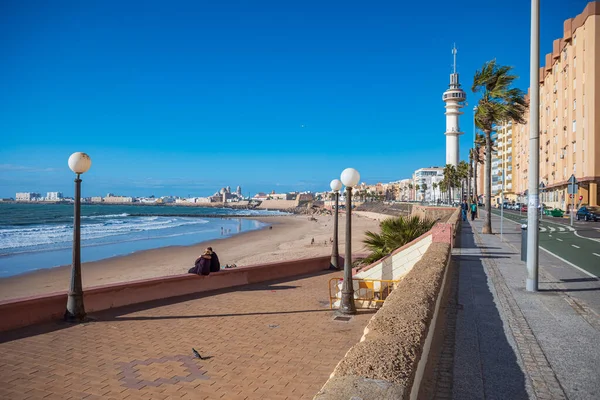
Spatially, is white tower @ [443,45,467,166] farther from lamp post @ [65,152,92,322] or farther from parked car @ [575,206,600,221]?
lamp post @ [65,152,92,322]

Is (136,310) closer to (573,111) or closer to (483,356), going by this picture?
→ (483,356)

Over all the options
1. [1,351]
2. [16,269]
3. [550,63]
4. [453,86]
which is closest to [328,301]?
[1,351]

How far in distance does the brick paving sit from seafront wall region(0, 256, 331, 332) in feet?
0.78

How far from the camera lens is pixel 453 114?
384 ft

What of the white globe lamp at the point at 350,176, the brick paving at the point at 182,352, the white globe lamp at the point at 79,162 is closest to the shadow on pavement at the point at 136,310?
the brick paving at the point at 182,352

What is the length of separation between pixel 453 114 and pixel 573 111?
69.2 metres

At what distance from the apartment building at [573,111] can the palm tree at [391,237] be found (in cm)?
3955

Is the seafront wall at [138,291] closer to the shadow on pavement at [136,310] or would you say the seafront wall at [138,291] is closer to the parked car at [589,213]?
the shadow on pavement at [136,310]

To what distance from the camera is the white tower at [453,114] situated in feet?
365

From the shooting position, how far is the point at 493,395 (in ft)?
12.7

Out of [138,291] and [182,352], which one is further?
[138,291]

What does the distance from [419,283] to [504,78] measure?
18.0m

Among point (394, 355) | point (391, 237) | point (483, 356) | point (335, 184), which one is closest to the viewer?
point (394, 355)

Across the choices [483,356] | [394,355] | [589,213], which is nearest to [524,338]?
[483,356]
